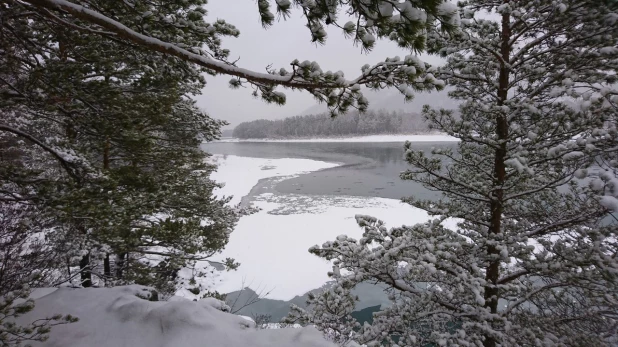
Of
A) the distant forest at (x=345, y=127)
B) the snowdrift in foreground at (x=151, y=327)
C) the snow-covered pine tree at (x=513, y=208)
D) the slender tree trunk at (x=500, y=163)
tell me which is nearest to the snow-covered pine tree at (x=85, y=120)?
the snowdrift in foreground at (x=151, y=327)

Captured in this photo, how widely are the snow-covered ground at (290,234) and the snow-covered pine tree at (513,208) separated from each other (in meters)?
6.71

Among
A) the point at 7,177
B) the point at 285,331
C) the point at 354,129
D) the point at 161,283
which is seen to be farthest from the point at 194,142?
the point at 354,129

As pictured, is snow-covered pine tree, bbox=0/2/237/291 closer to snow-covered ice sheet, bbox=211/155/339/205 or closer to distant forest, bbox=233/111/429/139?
snow-covered ice sheet, bbox=211/155/339/205

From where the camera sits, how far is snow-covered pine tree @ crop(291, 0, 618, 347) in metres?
3.45

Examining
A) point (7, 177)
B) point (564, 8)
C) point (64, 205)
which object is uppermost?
point (564, 8)

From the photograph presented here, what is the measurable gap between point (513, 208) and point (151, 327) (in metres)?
5.76

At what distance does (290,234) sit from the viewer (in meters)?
14.7

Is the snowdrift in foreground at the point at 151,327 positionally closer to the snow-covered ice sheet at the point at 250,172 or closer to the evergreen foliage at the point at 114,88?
the evergreen foliage at the point at 114,88

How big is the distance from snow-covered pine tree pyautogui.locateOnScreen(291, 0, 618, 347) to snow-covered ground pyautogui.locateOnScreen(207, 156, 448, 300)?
22.0 ft

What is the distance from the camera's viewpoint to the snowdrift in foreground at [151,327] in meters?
2.69

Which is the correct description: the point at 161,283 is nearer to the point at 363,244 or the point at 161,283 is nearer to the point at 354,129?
the point at 363,244

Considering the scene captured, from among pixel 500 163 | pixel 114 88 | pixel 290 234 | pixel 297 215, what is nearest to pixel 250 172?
pixel 297 215

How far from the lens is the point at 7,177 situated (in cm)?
346

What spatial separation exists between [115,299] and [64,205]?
4.13ft
